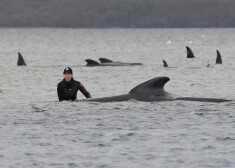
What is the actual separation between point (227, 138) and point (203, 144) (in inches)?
42.1

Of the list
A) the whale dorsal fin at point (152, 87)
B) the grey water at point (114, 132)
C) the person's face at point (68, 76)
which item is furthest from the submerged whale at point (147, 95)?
the person's face at point (68, 76)

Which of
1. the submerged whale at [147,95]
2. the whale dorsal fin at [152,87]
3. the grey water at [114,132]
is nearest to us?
the grey water at [114,132]

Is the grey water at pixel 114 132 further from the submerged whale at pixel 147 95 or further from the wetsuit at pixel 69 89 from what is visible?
the wetsuit at pixel 69 89

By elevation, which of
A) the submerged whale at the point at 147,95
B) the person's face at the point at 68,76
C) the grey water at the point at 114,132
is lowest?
the grey water at the point at 114,132

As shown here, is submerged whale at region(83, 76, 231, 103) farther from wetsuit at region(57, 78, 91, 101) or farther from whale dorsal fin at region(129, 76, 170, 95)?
wetsuit at region(57, 78, 91, 101)

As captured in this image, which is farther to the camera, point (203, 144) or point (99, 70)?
point (99, 70)

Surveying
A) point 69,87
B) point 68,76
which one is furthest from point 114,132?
point 69,87

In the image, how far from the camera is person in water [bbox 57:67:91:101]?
2594 cm

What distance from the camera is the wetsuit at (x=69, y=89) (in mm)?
26164

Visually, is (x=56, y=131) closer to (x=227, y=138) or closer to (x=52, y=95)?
(x=227, y=138)

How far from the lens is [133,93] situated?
26.9 meters

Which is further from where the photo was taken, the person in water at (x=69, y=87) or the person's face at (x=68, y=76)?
the person in water at (x=69, y=87)

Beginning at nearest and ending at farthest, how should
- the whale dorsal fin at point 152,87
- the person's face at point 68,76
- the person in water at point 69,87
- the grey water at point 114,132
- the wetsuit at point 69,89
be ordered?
the grey water at point 114,132 → the whale dorsal fin at point 152,87 → the person's face at point 68,76 → the person in water at point 69,87 → the wetsuit at point 69,89

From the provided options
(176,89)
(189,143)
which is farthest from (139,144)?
(176,89)
